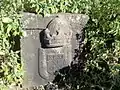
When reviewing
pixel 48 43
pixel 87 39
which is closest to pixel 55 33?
pixel 48 43

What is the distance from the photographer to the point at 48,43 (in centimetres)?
410

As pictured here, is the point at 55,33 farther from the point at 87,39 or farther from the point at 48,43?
the point at 87,39

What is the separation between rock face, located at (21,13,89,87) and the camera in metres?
4.07

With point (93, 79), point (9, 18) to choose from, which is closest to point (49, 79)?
point (93, 79)

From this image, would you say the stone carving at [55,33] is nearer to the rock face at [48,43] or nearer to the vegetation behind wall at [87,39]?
the rock face at [48,43]

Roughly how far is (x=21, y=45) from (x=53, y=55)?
15.6 inches

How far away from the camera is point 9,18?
409cm

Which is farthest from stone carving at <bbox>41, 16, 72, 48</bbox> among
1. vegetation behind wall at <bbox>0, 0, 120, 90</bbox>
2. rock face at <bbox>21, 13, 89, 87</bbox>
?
vegetation behind wall at <bbox>0, 0, 120, 90</bbox>

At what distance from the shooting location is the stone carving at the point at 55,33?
4070 mm

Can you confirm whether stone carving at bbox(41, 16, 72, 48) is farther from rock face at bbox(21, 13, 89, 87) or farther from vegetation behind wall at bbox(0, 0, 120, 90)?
vegetation behind wall at bbox(0, 0, 120, 90)

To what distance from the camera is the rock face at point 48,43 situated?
407 cm

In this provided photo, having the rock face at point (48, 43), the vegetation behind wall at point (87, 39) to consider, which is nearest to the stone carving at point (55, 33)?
the rock face at point (48, 43)

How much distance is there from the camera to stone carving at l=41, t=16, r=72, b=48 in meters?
4.07

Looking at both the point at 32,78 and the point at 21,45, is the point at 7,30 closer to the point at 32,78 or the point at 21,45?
the point at 21,45
